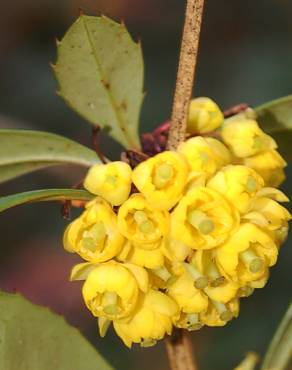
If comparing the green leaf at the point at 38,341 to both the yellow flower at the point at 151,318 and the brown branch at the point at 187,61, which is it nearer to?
the yellow flower at the point at 151,318

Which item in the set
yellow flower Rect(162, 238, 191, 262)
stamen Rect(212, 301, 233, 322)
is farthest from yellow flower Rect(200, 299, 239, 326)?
yellow flower Rect(162, 238, 191, 262)

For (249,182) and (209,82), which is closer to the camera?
(249,182)

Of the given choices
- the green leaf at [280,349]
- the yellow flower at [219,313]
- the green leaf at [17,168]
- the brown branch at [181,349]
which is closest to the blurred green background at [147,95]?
the green leaf at [280,349]

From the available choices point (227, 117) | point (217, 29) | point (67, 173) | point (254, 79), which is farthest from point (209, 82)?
point (227, 117)

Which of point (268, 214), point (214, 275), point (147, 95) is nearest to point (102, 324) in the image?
point (214, 275)

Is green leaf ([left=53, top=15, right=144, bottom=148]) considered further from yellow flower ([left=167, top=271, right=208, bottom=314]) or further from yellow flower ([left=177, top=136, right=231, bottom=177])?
yellow flower ([left=167, top=271, right=208, bottom=314])

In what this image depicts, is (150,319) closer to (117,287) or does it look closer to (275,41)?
(117,287)
